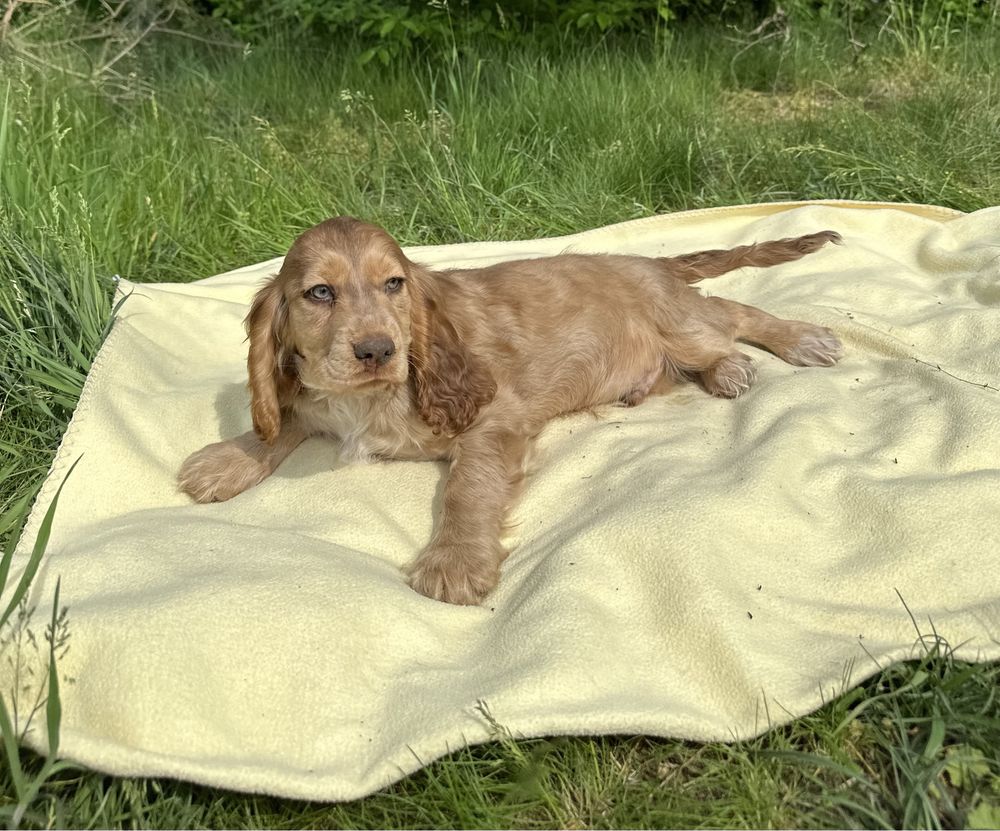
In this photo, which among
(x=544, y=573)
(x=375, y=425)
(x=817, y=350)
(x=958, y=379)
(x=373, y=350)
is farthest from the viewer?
(x=817, y=350)

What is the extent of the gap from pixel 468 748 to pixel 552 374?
183cm

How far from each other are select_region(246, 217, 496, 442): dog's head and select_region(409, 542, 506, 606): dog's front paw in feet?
1.87

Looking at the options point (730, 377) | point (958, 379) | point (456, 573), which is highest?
point (456, 573)

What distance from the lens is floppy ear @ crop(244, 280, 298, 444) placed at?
3.32m

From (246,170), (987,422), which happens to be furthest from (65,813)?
(246,170)

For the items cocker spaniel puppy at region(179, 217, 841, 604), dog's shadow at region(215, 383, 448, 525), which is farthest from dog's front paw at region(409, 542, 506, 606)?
dog's shadow at region(215, 383, 448, 525)

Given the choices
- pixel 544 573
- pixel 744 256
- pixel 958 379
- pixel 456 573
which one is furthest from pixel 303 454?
pixel 958 379

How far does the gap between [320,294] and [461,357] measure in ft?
1.79

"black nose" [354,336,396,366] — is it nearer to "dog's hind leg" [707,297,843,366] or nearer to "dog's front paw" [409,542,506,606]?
"dog's front paw" [409,542,506,606]

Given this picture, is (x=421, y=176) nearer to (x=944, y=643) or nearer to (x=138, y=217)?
(x=138, y=217)

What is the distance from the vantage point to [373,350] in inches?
115

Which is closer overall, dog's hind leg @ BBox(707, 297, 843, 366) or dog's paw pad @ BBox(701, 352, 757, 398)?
dog's paw pad @ BBox(701, 352, 757, 398)

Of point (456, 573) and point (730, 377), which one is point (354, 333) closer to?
point (456, 573)

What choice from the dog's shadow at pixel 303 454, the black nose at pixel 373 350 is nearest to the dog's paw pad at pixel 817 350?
the dog's shadow at pixel 303 454
